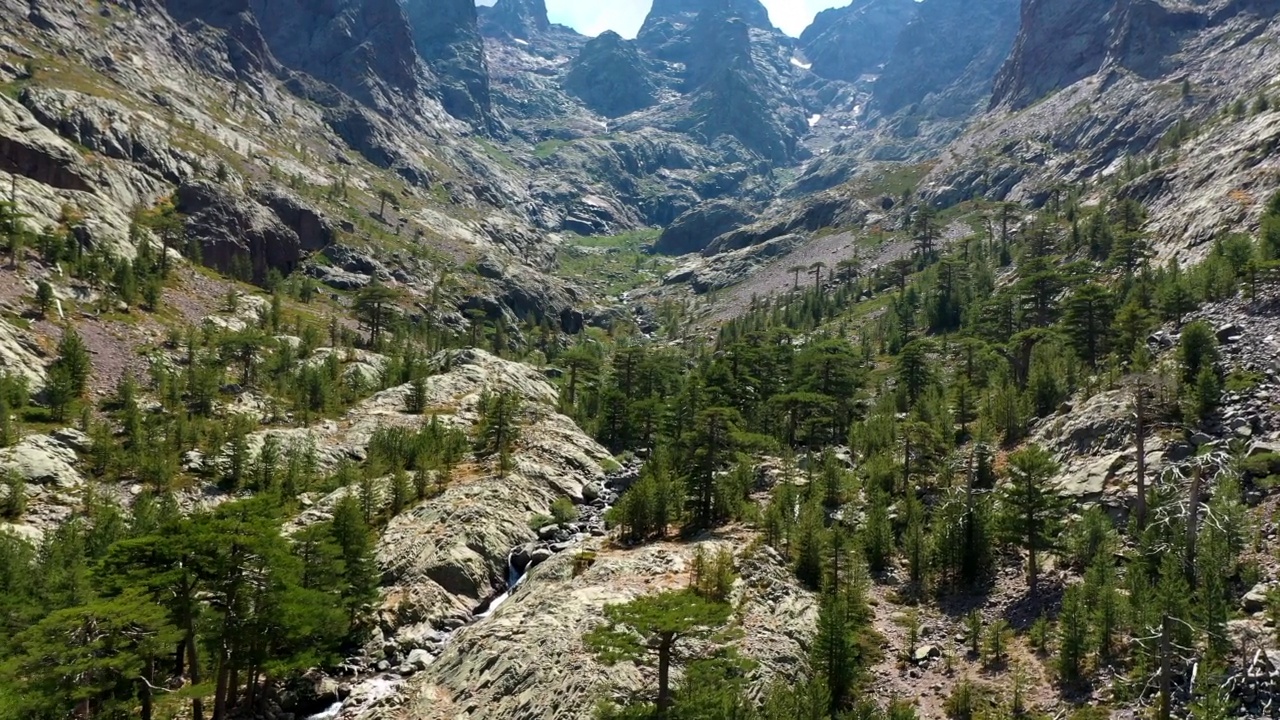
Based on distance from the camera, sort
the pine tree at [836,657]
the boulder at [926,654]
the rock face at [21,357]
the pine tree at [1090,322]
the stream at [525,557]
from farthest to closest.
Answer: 1. the pine tree at [1090,322]
2. the rock face at [21,357]
3. the boulder at [926,654]
4. the stream at [525,557]
5. the pine tree at [836,657]

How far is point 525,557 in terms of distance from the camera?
2240 inches

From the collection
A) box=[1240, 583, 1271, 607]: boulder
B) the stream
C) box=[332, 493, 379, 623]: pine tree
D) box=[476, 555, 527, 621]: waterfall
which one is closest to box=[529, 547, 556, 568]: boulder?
the stream

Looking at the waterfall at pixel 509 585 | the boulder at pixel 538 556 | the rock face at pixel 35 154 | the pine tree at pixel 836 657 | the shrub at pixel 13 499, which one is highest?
the rock face at pixel 35 154

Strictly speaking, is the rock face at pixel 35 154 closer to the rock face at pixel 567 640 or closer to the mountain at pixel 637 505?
the mountain at pixel 637 505

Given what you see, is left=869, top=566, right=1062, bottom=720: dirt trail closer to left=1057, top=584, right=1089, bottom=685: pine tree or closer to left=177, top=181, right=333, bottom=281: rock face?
left=1057, top=584, right=1089, bottom=685: pine tree

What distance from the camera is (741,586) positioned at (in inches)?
1794

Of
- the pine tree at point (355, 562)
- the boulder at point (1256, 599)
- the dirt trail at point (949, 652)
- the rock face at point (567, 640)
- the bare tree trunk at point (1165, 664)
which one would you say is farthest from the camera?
the pine tree at point (355, 562)

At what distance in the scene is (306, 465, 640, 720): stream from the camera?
128ft

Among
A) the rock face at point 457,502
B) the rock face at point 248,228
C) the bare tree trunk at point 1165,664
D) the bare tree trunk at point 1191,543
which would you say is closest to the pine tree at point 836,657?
the bare tree trunk at point 1165,664

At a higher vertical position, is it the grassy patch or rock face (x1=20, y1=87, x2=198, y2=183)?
rock face (x1=20, y1=87, x2=198, y2=183)

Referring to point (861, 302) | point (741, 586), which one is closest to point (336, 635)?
point (741, 586)

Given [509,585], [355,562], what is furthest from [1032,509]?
[355,562]

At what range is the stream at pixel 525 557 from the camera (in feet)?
128

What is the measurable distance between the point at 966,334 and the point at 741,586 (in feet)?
262
